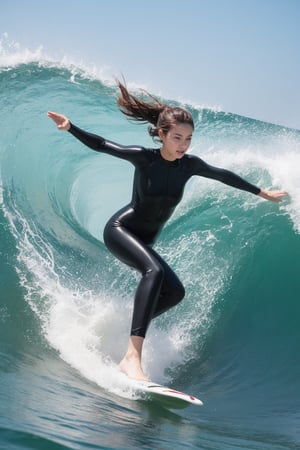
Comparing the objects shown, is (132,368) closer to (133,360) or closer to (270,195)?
(133,360)

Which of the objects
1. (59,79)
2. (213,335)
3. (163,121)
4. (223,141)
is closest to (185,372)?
(213,335)

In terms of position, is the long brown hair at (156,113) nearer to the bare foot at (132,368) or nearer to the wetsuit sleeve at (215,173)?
the wetsuit sleeve at (215,173)

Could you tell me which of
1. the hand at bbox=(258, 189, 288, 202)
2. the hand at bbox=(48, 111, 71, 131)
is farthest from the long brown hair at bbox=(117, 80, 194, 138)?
the hand at bbox=(258, 189, 288, 202)

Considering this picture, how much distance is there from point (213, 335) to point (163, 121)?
249 cm

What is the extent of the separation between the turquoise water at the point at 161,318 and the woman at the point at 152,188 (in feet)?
2.57

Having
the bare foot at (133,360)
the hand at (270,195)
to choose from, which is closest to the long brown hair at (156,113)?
the hand at (270,195)

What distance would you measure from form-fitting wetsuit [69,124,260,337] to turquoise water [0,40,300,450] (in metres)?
0.82

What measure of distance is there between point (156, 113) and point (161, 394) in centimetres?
231

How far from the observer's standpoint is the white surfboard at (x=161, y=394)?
361cm

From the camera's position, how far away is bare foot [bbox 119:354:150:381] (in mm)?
3876

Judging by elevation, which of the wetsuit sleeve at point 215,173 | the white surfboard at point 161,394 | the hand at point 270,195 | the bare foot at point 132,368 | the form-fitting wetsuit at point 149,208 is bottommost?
the white surfboard at point 161,394

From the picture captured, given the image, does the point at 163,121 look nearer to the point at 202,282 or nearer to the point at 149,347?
the point at 149,347

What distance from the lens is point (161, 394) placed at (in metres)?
3.64

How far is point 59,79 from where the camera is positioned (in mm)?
11867
